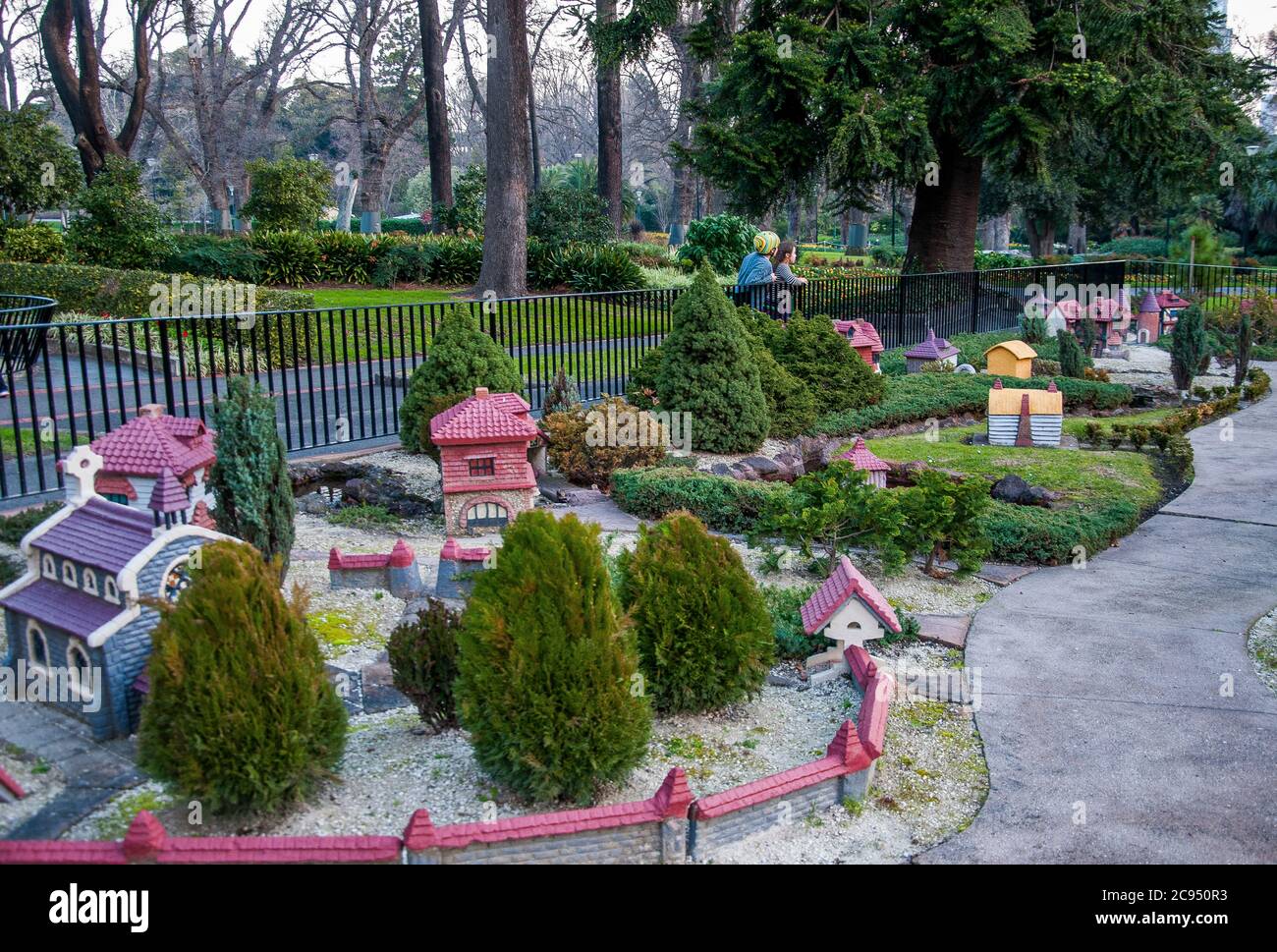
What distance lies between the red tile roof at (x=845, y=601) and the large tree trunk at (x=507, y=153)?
1591 centimetres

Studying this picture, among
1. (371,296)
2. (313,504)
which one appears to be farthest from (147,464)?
(371,296)

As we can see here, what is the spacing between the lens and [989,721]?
623 cm

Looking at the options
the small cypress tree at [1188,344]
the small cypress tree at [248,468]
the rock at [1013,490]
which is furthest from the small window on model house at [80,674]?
the small cypress tree at [1188,344]

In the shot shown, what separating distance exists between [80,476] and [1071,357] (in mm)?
14768

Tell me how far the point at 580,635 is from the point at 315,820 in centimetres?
145

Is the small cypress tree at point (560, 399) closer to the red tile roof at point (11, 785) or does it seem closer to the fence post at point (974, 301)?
the red tile roof at point (11, 785)

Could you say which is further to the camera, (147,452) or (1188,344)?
(1188,344)

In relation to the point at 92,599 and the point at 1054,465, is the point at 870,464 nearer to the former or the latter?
the point at 1054,465

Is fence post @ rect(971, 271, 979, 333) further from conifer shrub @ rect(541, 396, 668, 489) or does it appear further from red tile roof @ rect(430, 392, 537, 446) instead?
red tile roof @ rect(430, 392, 537, 446)

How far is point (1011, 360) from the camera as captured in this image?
16203 millimetres

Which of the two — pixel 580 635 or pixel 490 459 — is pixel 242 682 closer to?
pixel 580 635

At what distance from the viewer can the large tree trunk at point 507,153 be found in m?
Answer: 20.7

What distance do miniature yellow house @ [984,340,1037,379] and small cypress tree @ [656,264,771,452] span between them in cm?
564

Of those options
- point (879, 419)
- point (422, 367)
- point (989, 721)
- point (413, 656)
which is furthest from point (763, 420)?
point (413, 656)
